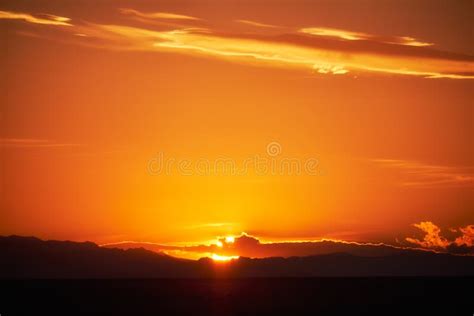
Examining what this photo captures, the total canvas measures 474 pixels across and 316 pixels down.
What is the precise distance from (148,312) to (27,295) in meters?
3.83

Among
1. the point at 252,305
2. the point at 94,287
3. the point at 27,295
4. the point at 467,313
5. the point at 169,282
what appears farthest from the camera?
the point at 169,282

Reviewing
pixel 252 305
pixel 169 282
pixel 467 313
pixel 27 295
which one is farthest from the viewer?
pixel 169 282

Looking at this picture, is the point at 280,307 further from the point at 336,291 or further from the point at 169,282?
the point at 169,282

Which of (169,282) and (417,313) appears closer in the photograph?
(417,313)

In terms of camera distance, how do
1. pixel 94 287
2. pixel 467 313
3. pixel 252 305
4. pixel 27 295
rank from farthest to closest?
1. pixel 94 287
2. pixel 27 295
3. pixel 252 305
4. pixel 467 313

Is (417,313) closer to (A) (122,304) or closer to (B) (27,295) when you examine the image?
(A) (122,304)

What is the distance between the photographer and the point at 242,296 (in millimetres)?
14969

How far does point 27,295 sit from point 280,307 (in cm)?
575

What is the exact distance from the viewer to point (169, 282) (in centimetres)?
1803

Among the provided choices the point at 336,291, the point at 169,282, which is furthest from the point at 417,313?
the point at 169,282

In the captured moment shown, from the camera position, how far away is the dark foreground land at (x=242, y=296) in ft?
43.3

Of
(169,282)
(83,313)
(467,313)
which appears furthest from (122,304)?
(467,313)

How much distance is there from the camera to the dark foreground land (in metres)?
13.2

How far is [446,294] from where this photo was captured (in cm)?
1559
